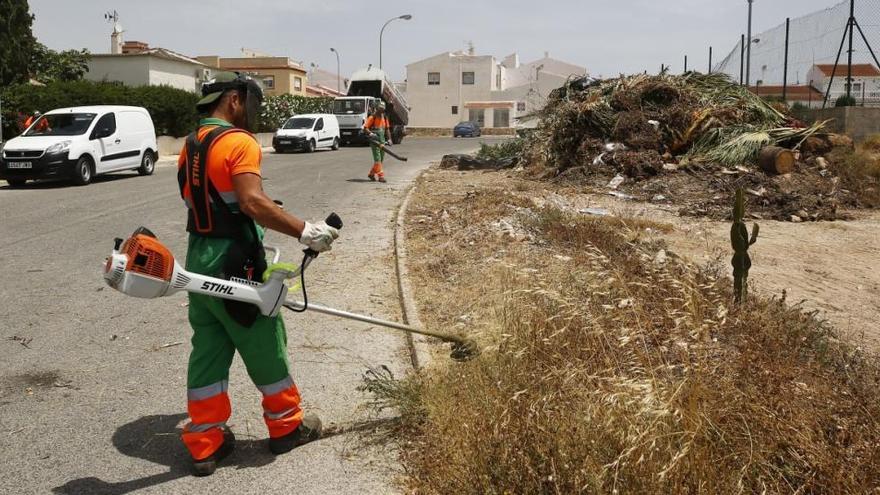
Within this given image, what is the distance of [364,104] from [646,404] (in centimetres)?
3250

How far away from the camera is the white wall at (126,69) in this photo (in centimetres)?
3806

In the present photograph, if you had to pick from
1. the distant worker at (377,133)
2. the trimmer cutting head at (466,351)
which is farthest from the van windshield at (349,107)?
the trimmer cutting head at (466,351)

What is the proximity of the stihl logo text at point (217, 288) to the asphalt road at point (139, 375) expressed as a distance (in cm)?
87

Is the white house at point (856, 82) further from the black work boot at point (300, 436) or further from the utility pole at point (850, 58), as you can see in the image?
the black work boot at point (300, 436)

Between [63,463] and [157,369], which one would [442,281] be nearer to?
[157,369]

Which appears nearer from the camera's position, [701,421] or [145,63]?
[701,421]

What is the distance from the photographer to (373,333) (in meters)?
5.67

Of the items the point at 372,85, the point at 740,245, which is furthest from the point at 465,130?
the point at 740,245

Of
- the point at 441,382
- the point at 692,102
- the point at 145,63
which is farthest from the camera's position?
the point at 145,63

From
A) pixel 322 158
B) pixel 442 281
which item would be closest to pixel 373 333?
pixel 442 281

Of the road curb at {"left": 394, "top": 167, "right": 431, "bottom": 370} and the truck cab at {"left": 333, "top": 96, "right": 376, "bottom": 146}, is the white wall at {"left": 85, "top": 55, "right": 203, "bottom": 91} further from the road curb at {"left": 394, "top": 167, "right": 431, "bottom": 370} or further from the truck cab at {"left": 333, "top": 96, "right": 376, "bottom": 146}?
the road curb at {"left": 394, "top": 167, "right": 431, "bottom": 370}

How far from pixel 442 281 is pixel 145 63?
35720 mm

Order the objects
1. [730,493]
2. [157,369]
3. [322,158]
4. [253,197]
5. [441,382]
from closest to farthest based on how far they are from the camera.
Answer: [730,493]
[253,197]
[441,382]
[157,369]
[322,158]

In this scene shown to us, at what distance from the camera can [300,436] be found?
147 inches
